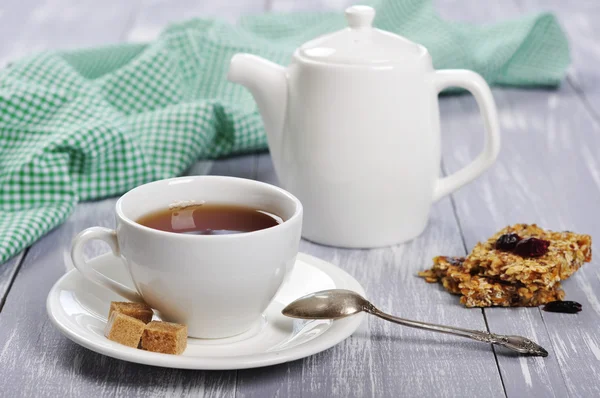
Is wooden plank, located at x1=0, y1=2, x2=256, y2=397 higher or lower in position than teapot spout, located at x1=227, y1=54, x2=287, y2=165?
lower

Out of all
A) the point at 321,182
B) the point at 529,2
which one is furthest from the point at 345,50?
the point at 529,2

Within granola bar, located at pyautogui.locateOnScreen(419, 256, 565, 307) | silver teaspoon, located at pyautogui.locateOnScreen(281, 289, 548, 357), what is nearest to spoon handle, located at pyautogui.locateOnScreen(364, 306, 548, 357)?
silver teaspoon, located at pyautogui.locateOnScreen(281, 289, 548, 357)

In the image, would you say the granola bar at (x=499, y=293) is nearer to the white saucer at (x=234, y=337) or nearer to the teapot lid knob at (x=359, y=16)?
the white saucer at (x=234, y=337)

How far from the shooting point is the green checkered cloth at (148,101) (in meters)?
1.20

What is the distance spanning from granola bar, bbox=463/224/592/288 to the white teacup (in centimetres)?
26

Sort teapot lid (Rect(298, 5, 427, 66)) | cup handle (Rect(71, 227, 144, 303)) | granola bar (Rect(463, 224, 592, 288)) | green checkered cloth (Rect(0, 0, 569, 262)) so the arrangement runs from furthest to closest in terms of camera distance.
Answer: green checkered cloth (Rect(0, 0, 569, 262)) < teapot lid (Rect(298, 5, 427, 66)) < granola bar (Rect(463, 224, 592, 288)) < cup handle (Rect(71, 227, 144, 303))

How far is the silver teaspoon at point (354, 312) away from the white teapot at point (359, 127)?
266 millimetres

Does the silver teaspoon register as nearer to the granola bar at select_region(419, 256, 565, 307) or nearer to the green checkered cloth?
the granola bar at select_region(419, 256, 565, 307)

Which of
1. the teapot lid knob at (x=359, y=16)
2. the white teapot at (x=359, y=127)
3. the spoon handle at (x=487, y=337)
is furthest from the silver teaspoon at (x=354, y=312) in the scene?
the teapot lid knob at (x=359, y=16)

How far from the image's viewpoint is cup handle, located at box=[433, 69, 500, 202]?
1090 millimetres

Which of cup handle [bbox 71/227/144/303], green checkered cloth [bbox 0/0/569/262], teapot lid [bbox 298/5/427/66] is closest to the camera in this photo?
cup handle [bbox 71/227/144/303]

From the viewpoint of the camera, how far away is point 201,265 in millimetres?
739

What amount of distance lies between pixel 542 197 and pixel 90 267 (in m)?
0.74

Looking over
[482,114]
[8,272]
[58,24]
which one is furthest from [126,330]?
[58,24]
